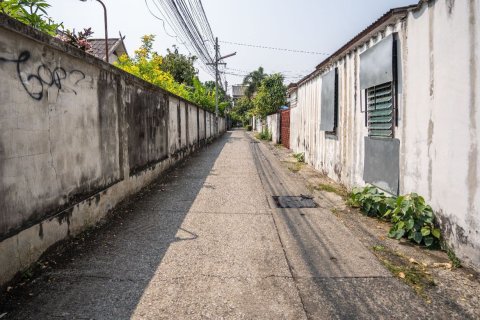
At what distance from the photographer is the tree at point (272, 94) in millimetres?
27609

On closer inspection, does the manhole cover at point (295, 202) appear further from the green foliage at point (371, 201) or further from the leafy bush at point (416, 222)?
the leafy bush at point (416, 222)

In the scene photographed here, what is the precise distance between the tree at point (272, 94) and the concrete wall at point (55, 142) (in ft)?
73.0

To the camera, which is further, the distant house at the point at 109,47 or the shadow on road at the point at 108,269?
the distant house at the point at 109,47

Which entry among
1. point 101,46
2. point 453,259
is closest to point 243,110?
point 101,46

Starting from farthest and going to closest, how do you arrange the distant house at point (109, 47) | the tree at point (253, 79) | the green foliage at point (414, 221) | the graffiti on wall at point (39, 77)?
the tree at point (253, 79) < the distant house at point (109, 47) < the green foliage at point (414, 221) < the graffiti on wall at point (39, 77)

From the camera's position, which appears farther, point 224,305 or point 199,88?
point 199,88

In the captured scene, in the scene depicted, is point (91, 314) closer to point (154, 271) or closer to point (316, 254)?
point (154, 271)

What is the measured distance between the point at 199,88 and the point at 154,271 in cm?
2011

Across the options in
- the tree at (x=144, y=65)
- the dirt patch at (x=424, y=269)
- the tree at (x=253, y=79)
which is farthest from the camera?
the tree at (x=253, y=79)

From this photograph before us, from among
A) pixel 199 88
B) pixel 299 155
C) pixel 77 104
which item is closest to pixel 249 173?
pixel 299 155

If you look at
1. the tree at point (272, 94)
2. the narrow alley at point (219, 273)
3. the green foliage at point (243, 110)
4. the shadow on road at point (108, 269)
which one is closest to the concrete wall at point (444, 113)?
the narrow alley at point (219, 273)

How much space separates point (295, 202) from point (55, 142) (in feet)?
13.7

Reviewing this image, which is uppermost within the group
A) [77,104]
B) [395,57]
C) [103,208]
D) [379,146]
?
[395,57]

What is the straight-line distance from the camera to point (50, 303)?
2602mm
